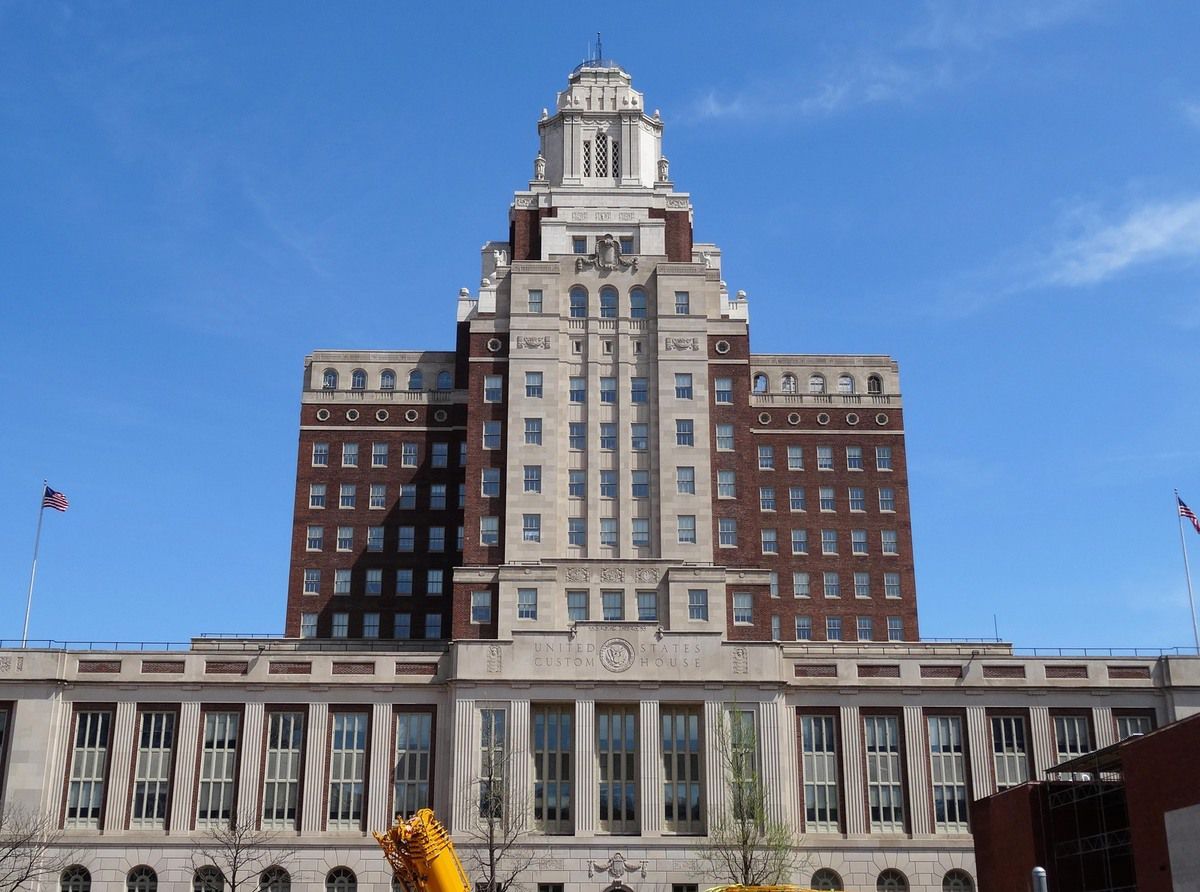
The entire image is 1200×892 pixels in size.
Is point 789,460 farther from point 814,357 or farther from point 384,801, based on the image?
point 384,801

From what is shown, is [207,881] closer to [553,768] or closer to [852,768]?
[553,768]

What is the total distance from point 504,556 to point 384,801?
67.8ft

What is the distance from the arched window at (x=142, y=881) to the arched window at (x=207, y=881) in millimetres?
2363

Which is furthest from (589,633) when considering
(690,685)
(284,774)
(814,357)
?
(814,357)

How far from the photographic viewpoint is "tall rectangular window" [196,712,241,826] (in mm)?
85938

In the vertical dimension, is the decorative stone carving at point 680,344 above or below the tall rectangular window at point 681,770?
above

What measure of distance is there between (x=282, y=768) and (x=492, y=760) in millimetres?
13103

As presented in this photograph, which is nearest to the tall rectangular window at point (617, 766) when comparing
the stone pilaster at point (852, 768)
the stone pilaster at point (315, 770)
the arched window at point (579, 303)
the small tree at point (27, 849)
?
the stone pilaster at point (852, 768)

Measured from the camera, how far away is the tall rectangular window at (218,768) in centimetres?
8594

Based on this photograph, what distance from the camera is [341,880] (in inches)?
3317

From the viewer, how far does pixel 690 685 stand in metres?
87.0

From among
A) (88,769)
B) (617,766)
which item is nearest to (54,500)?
(88,769)

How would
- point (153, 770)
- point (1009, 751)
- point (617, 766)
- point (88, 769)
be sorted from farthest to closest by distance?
point (1009, 751) < point (153, 770) < point (88, 769) < point (617, 766)

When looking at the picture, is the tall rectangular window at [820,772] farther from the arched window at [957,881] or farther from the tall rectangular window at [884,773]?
the arched window at [957,881]
